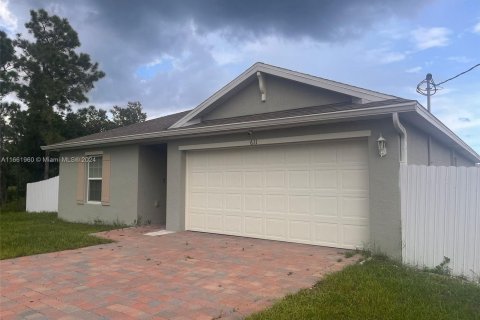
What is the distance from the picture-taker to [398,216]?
21.5ft

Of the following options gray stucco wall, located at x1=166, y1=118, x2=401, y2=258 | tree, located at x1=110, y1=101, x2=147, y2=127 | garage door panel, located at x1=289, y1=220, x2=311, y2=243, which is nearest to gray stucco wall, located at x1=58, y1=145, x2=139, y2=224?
garage door panel, located at x1=289, y1=220, x2=311, y2=243

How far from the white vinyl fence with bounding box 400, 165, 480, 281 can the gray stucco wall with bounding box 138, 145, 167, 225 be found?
289 inches

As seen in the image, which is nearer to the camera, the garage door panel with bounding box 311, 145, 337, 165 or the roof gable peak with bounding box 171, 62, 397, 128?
the garage door panel with bounding box 311, 145, 337, 165

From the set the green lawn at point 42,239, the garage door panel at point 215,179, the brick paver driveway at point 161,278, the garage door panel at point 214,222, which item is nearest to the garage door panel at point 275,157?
the garage door panel at point 215,179

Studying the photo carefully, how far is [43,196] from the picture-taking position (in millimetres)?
16875

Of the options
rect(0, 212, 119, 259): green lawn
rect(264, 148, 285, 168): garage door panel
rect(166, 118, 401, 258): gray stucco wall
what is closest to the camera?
rect(166, 118, 401, 258): gray stucco wall

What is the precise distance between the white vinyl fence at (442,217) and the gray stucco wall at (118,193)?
7583mm

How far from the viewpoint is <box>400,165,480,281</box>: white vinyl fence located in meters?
5.80

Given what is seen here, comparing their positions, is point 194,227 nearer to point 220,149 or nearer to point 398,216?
point 220,149

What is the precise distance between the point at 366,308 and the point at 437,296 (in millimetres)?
1137

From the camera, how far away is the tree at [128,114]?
38.1 meters

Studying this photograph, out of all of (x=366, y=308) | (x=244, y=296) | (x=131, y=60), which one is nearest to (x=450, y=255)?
(x=366, y=308)

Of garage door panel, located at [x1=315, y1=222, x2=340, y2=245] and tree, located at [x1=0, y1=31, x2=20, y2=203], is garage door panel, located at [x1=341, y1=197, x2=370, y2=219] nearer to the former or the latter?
garage door panel, located at [x1=315, y1=222, x2=340, y2=245]

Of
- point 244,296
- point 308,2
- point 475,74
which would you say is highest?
point 308,2
